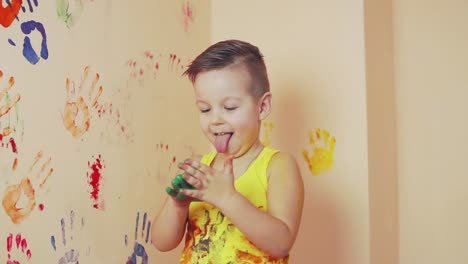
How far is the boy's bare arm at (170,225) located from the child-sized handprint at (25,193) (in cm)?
21

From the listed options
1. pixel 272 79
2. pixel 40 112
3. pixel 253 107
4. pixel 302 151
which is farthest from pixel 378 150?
pixel 40 112

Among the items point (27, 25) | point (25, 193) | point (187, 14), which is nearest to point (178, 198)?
point (25, 193)

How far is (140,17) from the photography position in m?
1.24

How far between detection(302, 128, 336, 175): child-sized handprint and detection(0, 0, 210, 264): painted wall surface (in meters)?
0.29

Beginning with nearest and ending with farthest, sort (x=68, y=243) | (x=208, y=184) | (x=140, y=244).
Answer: (x=208, y=184)
(x=68, y=243)
(x=140, y=244)

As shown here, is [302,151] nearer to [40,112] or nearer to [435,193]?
[435,193]

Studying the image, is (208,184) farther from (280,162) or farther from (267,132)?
(267,132)

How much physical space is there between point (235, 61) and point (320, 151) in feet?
1.47

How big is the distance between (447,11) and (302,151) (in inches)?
17.8

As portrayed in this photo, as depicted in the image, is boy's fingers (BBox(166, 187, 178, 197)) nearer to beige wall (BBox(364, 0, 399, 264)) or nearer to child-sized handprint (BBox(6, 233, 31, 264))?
child-sized handprint (BBox(6, 233, 31, 264))

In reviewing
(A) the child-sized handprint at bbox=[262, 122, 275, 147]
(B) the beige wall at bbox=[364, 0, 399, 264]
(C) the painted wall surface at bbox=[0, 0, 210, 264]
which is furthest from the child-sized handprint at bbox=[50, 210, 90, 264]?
(B) the beige wall at bbox=[364, 0, 399, 264]

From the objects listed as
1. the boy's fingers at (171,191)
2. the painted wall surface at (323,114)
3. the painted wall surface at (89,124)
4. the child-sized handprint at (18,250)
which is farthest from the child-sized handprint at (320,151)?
the child-sized handprint at (18,250)

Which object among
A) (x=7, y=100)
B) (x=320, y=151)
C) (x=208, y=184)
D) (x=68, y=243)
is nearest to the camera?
(x=208, y=184)

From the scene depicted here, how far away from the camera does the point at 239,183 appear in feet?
3.13
